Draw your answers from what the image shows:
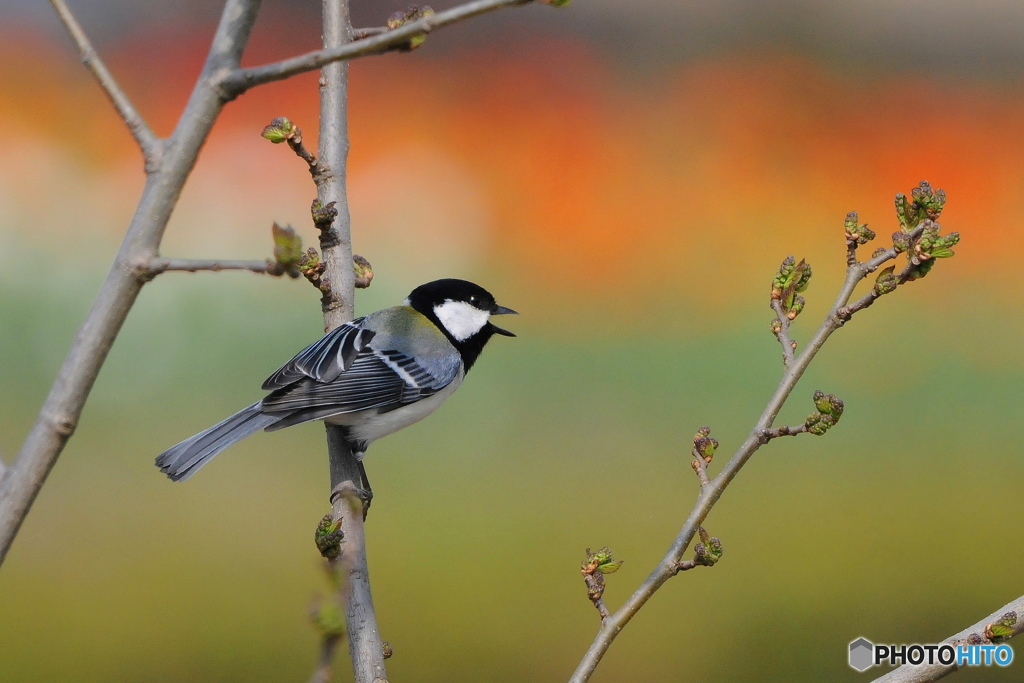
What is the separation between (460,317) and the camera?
3.64 feet

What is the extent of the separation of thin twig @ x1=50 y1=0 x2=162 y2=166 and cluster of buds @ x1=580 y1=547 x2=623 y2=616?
361mm

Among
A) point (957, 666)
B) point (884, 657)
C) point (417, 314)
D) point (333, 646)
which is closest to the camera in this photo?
point (333, 646)

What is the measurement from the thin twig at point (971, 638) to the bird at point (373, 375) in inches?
20.2

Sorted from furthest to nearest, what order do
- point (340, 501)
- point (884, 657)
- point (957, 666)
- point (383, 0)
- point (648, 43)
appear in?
point (648, 43) < point (383, 0) < point (884, 657) < point (340, 501) < point (957, 666)

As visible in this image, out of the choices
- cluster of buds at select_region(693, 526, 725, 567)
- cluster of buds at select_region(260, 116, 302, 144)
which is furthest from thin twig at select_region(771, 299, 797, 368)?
cluster of buds at select_region(260, 116, 302, 144)

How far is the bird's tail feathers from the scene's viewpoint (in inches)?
28.1

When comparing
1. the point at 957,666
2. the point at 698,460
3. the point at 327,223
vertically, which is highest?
the point at 327,223

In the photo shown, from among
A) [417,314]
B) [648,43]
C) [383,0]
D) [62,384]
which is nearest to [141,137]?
[62,384]

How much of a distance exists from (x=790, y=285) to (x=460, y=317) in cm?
61

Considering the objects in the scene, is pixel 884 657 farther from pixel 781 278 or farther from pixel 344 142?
pixel 344 142

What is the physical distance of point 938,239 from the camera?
0.50 meters

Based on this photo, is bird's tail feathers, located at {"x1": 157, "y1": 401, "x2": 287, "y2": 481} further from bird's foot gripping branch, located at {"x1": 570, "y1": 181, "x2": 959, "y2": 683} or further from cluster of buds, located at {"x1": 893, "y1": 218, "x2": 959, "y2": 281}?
cluster of buds, located at {"x1": 893, "y1": 218, "x2": 959, "y2": 281}

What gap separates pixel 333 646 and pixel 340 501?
14.7 inches

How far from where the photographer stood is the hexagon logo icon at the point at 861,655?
0.91 m
